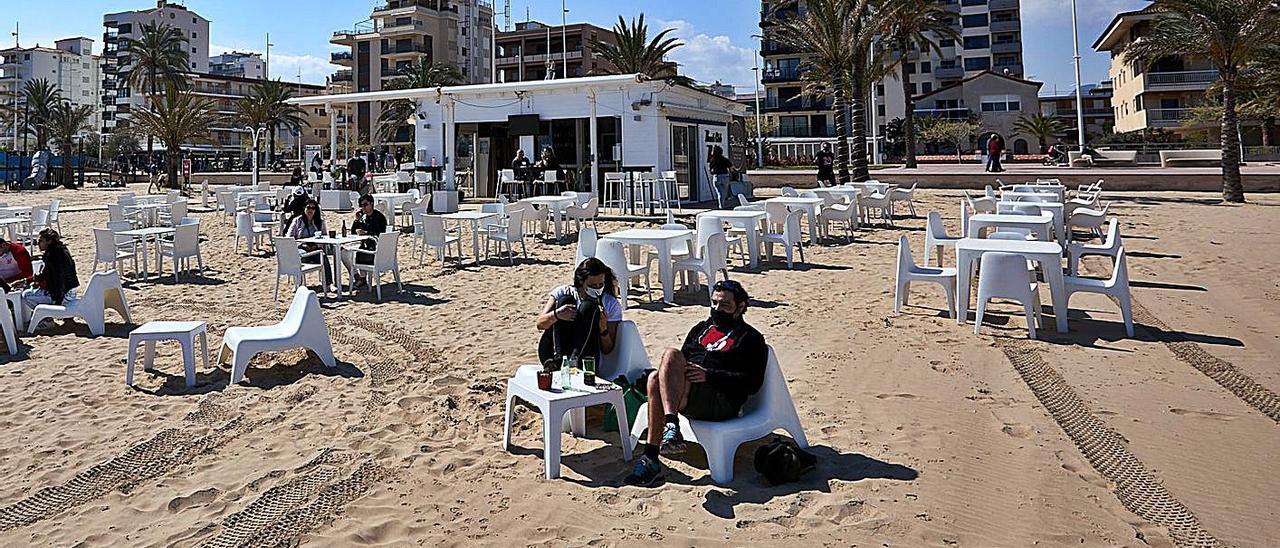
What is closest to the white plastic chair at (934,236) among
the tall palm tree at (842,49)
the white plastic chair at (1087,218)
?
the white plastic chair at (1087,218)

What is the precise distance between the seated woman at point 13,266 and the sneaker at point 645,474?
7019 millimetres

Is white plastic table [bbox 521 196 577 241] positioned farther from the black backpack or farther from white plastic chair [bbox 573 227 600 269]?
the black backpack

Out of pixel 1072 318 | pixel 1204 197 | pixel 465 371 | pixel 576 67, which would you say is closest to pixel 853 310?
pixel 1072 318

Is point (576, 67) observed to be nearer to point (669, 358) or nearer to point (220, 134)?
point (220, 134)

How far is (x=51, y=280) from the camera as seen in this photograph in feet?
25.7

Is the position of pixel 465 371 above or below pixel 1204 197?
below

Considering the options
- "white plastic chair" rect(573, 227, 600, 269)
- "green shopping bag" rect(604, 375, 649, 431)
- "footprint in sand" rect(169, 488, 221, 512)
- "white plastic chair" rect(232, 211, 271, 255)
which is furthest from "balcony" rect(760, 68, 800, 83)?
"footprint in sand" rect(169, 488, 221, 512)

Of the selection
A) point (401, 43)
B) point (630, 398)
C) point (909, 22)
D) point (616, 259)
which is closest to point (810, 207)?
point (616, 259)

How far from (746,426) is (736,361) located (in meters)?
0.31

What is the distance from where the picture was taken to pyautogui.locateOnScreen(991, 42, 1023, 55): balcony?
7681 cm

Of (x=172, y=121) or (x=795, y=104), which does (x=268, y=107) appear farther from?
(x=795, y=104)

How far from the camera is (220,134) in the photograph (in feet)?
284

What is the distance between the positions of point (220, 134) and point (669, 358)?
93.2 meters

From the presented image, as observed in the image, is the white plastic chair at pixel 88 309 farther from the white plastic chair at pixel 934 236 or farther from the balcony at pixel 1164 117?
the balcony at pixel 1164 117
